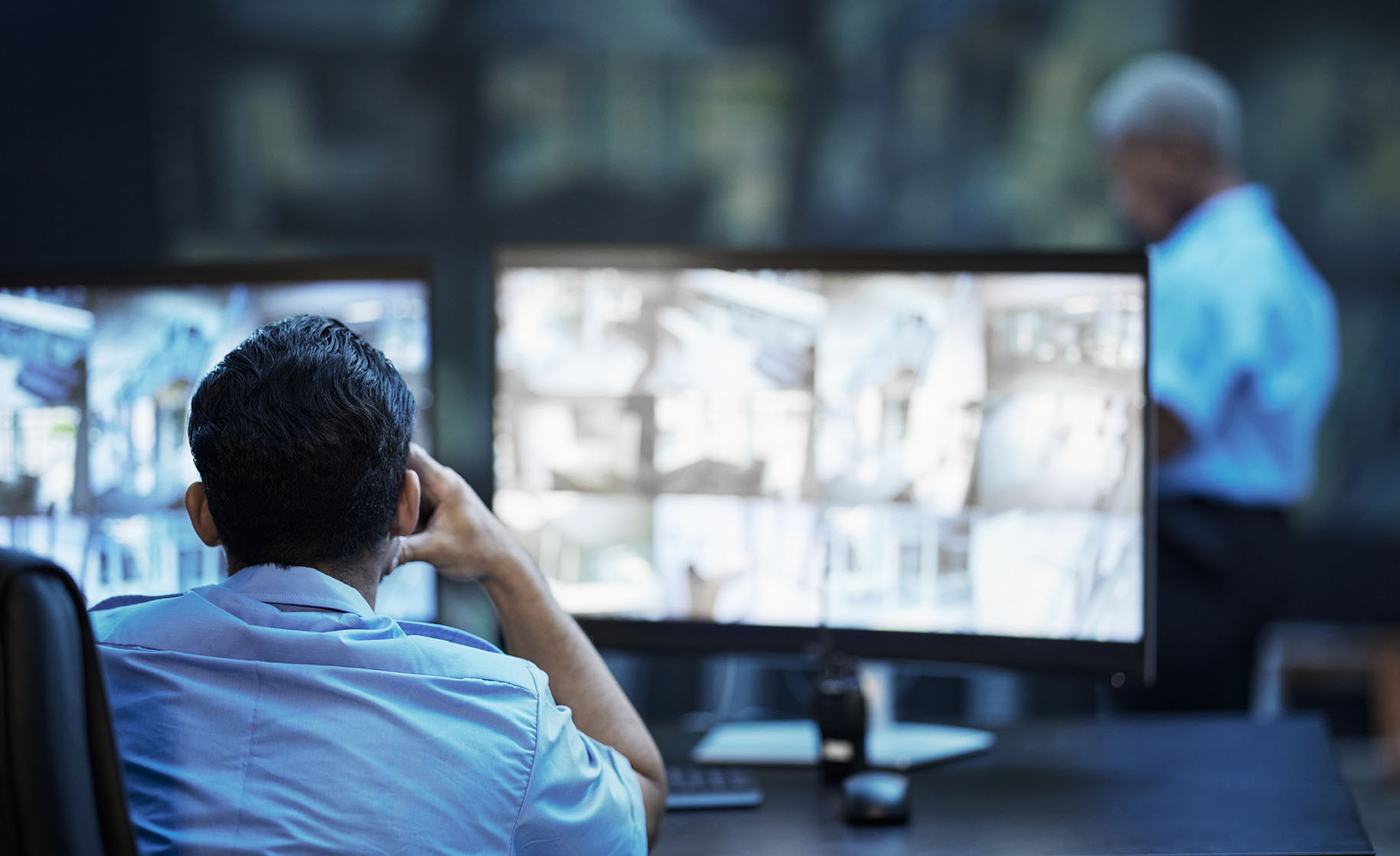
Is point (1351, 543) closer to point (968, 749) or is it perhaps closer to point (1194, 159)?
point (1194, 159)

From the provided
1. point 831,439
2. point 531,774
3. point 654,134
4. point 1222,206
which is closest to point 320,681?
point 531,774

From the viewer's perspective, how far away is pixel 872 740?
1584 mm

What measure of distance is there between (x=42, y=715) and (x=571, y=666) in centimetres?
52

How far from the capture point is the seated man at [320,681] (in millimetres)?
898

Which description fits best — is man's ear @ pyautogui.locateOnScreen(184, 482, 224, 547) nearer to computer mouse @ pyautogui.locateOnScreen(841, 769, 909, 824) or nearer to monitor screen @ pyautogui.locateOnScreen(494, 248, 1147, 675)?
monitor screen @ pyautogui.locateOnScreen(494, 248, 1147, 675)

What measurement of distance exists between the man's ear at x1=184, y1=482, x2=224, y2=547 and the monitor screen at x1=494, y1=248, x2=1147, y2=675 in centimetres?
56

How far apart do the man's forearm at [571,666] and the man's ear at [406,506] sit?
17 centimetres

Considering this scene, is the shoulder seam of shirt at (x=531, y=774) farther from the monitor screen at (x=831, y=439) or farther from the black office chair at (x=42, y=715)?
the monitor screen at (x=831, y=439)

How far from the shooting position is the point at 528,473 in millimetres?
1593

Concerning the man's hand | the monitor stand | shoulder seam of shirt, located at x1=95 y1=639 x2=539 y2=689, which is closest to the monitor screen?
the monitor stand

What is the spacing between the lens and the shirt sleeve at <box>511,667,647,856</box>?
0.97 m

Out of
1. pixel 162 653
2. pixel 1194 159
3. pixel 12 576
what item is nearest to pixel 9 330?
pixel 162 653

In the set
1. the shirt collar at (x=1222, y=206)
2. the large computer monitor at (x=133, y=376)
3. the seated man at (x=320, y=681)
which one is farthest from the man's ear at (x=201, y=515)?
the shirt collar at (x=1222, y=206)

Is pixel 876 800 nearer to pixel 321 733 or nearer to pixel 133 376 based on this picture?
pixel 321 733
